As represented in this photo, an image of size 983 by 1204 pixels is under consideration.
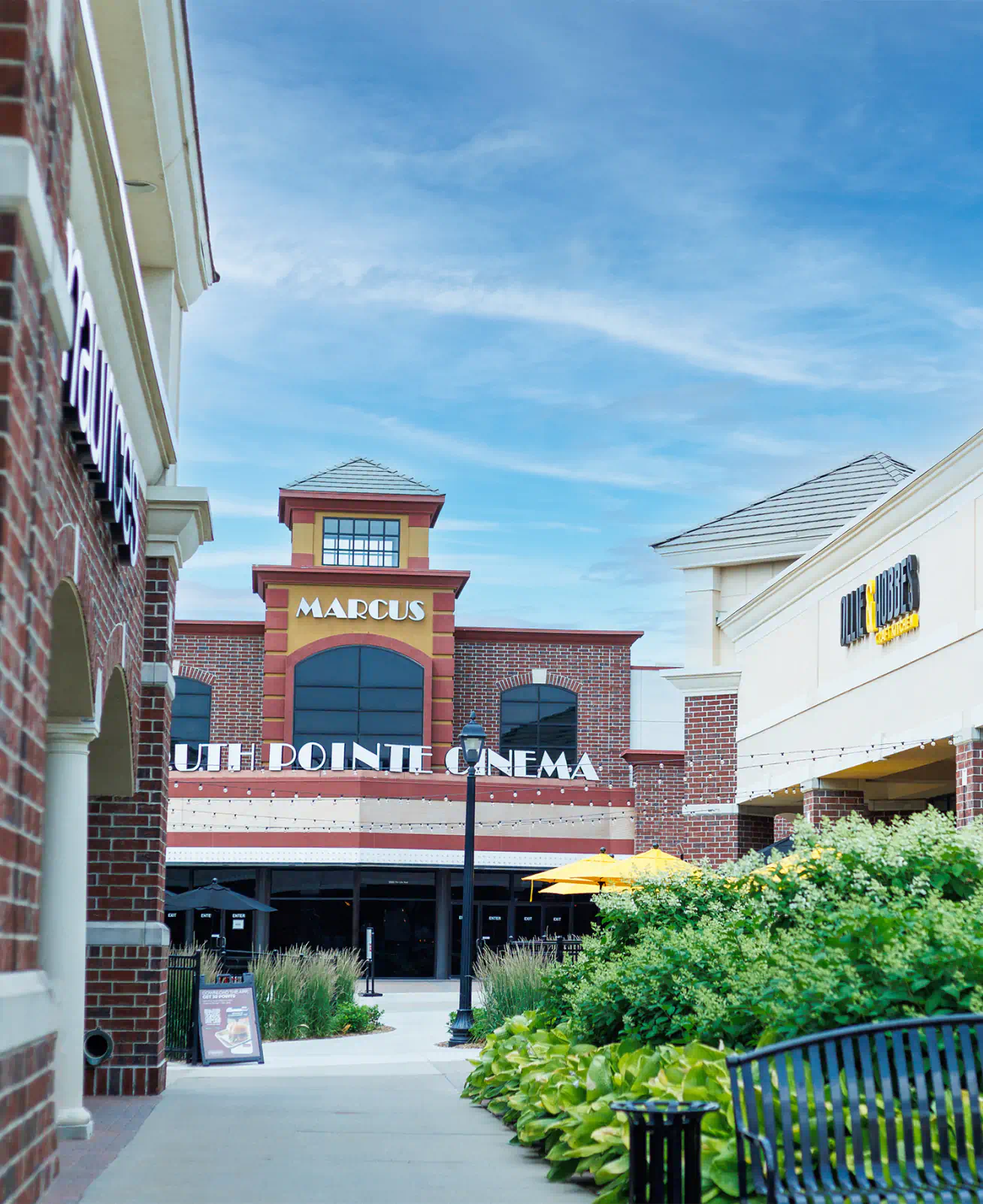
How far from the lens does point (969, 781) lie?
54.1ft

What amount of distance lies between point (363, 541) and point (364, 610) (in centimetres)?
183

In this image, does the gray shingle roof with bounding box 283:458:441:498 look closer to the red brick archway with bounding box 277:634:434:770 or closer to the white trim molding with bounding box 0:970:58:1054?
the red brick archway with bounding box 277:634:434:770

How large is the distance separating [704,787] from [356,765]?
13.1 metres

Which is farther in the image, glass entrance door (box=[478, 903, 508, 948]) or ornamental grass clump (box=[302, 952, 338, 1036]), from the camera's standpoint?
glass entrance door (box=[478, 903, 508, 948])

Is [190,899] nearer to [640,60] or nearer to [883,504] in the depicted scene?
[883,504]

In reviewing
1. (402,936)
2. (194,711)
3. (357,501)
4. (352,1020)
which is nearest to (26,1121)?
(352,1020)

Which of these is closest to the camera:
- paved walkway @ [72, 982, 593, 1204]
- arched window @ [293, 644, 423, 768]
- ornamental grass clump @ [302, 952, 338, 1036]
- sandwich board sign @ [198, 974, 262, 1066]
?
paved walkway @ [72, 982, 593, 1204]

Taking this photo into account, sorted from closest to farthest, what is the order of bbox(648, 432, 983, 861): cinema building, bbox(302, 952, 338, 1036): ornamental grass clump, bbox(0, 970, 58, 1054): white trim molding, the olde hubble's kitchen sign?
bbox(0, 970, 58, 1054): white trim molding
bbox(648, 432, 983, 861): cinema building
the olde hubble's kitchen sign
bbox(302, 952, 338, 1036): ornamental grass clump

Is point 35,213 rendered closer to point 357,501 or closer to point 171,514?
point 171,514

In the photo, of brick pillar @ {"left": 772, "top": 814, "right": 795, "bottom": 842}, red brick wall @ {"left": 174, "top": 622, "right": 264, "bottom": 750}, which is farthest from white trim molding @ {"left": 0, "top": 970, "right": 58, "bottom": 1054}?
red brick wall @ {"left": 174, "top": 622, "right": 264, "bottom": 750}

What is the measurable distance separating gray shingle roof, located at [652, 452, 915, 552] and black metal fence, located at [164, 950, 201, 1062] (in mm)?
12752

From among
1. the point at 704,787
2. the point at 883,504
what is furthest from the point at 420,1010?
the point at 883,504

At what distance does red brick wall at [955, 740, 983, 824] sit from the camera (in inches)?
637

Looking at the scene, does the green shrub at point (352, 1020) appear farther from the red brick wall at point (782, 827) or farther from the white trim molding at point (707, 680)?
the red brick wall at point (782, 827)
